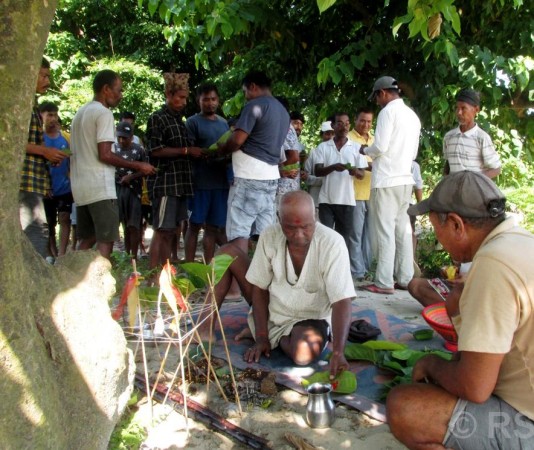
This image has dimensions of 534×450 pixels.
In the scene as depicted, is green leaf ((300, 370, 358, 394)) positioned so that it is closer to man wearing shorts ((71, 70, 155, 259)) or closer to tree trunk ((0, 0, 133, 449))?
tree trunk ((0, 0, 133, 449))

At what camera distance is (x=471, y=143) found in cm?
487

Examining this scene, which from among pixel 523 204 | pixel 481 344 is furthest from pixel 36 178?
pixel 523 204

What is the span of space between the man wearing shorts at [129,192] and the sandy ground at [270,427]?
3518 mm

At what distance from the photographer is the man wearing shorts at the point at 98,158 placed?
4148 millimetres

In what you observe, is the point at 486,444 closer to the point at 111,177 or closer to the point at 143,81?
the point at 111,177

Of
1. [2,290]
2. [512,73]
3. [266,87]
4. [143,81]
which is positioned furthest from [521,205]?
[143,81]

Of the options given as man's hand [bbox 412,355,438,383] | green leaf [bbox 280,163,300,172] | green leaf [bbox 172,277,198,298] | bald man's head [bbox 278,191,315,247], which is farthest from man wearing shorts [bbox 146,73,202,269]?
man's hand [bbox 412,355,438,383]

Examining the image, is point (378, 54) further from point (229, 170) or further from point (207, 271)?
point (207, 271)

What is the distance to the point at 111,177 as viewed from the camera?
→ 4.27 m

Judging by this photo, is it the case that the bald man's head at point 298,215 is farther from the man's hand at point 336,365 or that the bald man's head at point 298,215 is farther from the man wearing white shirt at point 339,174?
the man wearing white shirt at point 339,174

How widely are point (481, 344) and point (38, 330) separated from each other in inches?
60.8

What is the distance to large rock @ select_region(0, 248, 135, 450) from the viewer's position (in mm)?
1703

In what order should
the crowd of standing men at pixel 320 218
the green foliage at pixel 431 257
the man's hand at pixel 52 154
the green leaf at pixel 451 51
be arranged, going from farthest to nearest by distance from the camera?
the green foliage at pixel 431 257 → the green leaf at pixel 451 51 → the man's hand at pixel 52 154 → the crowd of standing men at pixel 320 218

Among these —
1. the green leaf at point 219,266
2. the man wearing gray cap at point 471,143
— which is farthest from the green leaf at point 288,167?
the green leaf at point 219,266
